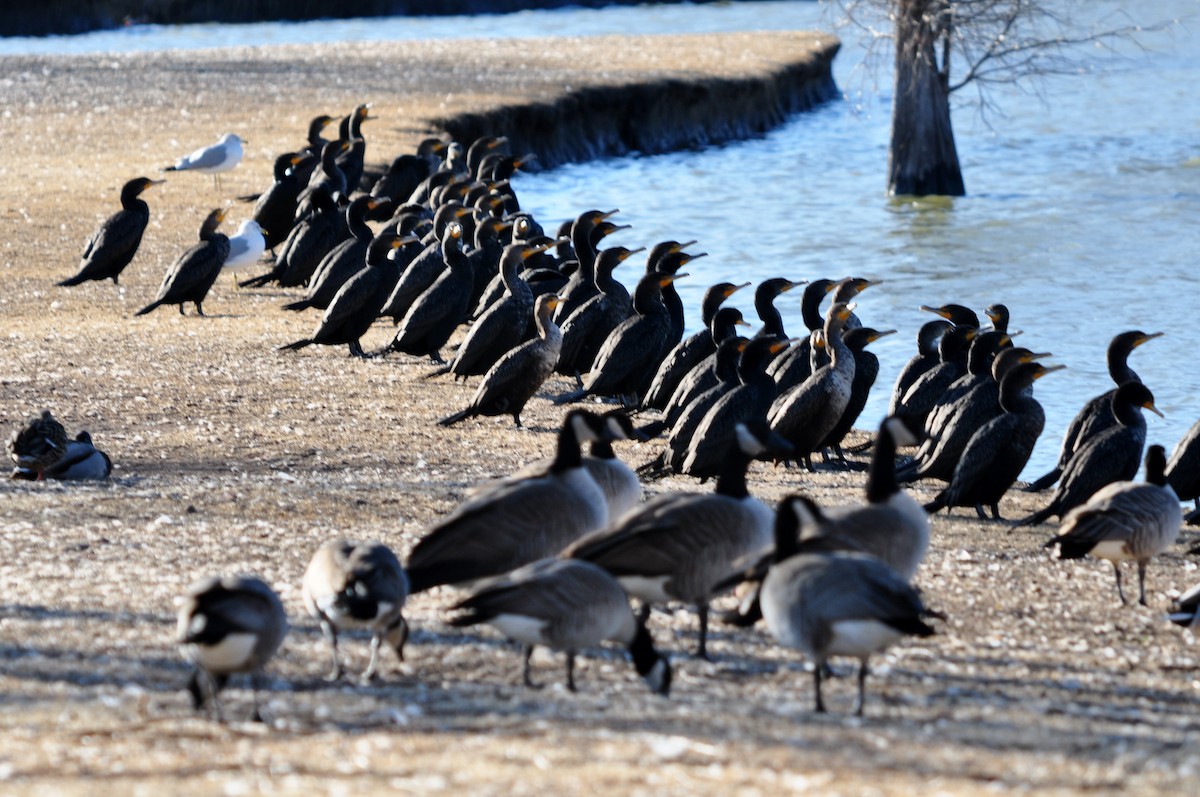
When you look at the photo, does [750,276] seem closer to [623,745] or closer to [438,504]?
[438,504]

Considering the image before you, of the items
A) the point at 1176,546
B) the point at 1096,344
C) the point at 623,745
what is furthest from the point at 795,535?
the point at 1096,344

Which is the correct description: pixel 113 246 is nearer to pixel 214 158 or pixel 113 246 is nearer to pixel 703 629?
pixel 214 158

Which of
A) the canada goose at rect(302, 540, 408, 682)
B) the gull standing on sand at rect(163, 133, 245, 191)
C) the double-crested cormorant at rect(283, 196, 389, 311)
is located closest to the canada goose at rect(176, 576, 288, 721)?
the canada goose at rect(302, 540, 408, 682)

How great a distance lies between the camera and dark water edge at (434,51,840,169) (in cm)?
3020

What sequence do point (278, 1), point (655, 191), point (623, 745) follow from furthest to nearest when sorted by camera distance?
point (278, 1) → point (655, 191) → point (623, 745)

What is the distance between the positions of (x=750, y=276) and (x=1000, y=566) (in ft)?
48.3

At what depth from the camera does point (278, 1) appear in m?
60.0

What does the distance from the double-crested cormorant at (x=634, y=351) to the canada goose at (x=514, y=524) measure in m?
5.33

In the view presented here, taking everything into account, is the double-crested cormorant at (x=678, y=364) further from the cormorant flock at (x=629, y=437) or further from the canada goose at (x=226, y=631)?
the canada goose at (x=226, y=631)

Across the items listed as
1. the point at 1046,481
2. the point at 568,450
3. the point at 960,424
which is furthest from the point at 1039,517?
the point at 568,450

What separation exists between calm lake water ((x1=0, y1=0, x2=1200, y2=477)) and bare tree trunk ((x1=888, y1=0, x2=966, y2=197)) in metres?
0.52

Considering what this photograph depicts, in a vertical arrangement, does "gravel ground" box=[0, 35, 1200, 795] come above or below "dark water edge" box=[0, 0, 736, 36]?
below

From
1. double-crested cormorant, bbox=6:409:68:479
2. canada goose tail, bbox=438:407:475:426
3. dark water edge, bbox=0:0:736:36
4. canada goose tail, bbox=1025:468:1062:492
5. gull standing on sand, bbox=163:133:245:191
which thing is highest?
dark water edge, bbox=0:0:736:36

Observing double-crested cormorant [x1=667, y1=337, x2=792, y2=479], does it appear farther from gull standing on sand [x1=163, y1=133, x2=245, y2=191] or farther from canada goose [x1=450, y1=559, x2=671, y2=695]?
gull standing on sand [x1=163, y1=133, x2=245, y2=191]
